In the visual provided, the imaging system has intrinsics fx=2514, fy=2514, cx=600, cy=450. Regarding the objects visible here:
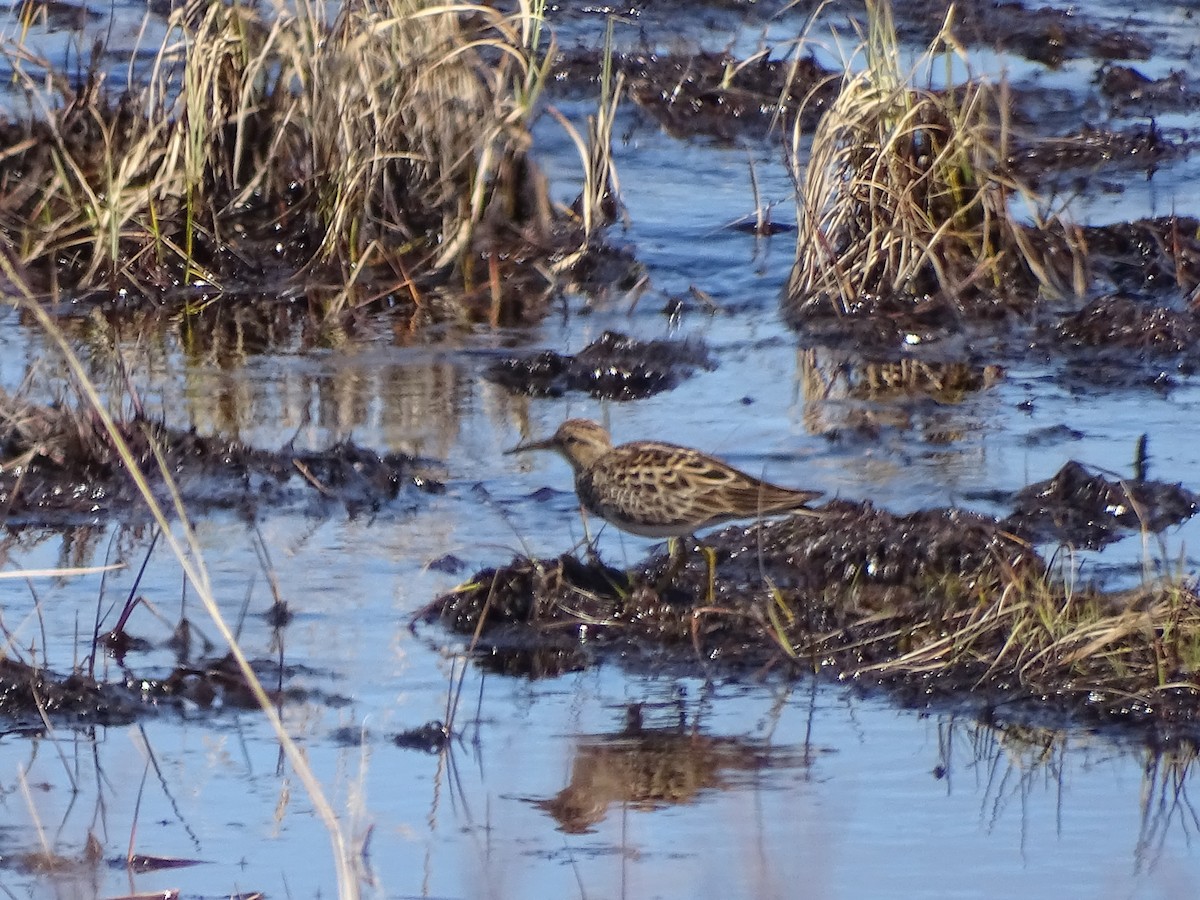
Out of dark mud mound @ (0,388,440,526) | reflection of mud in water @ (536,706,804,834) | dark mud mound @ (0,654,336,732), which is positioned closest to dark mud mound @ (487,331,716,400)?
dark mud mound @ (0,388,440,526)

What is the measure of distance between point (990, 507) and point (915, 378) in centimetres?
189

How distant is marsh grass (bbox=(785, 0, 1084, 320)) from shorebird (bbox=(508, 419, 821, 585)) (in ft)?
11.1

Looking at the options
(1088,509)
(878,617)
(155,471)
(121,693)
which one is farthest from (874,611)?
(155,471)

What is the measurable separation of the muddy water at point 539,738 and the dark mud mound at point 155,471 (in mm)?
150

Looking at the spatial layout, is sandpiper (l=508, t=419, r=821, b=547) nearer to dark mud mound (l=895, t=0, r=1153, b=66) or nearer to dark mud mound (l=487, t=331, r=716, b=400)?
dark mud mound (l=487, t=331, r=716, b=400)

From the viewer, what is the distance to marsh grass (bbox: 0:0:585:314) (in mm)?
11250

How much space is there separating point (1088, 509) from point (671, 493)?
170cm

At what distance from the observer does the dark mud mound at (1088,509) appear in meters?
8.45

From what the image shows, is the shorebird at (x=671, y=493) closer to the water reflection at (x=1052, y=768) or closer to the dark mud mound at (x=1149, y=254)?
the water reflection at (x=1052, y=768)

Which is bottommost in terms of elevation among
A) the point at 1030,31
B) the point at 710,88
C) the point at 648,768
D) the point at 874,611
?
the point at 648,768

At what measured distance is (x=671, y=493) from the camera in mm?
7668

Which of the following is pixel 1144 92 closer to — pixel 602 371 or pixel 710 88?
pixel 710 88

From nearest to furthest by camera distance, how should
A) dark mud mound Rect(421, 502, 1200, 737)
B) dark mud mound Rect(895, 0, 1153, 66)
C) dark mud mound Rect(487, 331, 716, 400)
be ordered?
1. dark mud mound Rect(421, 502, 1200, 737)
2. dark mud mound Rect(487, 331, 716, 400)
3. dark mud mound Rect(895, 0, 1153, 66)

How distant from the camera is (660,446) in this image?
26.6 feet
